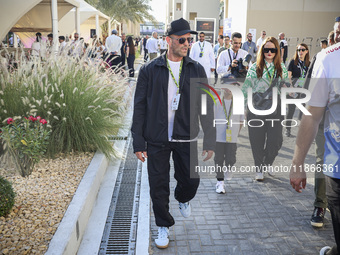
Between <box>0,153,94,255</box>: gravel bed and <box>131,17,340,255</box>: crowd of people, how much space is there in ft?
3.62

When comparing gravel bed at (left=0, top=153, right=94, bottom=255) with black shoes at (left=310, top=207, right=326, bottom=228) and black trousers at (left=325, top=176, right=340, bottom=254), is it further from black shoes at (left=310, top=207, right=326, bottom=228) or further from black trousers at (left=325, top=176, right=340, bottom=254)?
black shoes at (left=310, top=207, right=326, bottom=228)

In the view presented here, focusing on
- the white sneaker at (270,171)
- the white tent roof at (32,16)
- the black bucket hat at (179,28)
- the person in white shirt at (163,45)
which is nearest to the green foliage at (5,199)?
the black bucket hat at (179,28)

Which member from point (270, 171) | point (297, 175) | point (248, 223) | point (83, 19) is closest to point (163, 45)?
point (83, 19)

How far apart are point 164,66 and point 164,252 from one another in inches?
71.4

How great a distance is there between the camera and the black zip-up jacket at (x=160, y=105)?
3666 mm

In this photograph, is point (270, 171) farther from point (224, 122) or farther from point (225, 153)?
point (224, 122)

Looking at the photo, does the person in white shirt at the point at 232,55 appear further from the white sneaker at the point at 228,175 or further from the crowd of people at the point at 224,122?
the white sneaker at the point at 228,175

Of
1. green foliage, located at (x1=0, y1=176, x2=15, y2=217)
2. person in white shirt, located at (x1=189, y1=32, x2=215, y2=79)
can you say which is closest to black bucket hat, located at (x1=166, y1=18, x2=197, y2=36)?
green foliage, located at (x1=0, y1=176, x2=15, y2=217)

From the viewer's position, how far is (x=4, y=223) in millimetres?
3715

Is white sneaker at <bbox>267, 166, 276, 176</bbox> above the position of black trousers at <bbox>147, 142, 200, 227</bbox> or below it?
below

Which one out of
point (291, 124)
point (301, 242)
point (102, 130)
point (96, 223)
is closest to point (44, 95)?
point (102, 130)

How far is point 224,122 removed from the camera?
5.46 metres

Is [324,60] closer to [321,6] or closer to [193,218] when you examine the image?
[193,218]

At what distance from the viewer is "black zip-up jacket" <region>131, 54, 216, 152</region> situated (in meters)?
3.67
